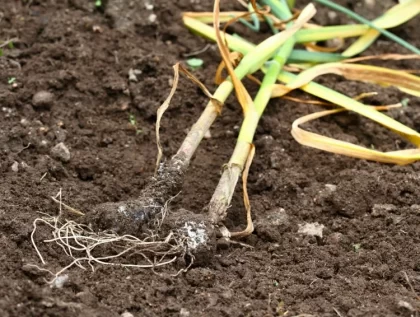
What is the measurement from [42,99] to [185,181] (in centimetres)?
47

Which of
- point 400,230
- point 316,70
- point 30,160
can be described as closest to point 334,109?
point 316,70

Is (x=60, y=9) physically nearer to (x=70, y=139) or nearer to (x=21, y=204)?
(x=70, y=139)

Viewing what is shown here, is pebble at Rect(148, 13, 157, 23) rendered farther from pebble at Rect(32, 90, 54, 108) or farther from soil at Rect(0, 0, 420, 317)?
pebble at Rect(32, 90, 54, 108)

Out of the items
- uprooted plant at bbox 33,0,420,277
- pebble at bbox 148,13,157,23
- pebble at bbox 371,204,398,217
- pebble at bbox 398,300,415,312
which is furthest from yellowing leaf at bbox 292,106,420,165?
pebble at bbox 148,13,157,23

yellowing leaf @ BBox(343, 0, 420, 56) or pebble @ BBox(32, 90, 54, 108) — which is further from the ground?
yellowing leaf @ BBox(343, 0, 420, 56)

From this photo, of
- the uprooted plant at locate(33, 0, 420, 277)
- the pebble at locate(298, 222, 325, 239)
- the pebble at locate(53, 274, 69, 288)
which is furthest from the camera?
the pebble at locate(298, 222, 325, 239)


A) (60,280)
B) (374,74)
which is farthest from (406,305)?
(374,74)

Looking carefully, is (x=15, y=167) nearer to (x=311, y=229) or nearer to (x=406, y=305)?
(x=311, y=229)

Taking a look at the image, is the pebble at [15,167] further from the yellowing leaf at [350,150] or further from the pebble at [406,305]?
the pebble at [406,305]

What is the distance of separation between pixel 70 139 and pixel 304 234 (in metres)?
0.68

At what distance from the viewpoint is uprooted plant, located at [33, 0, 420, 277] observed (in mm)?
1582

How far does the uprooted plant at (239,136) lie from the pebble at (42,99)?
400 mm

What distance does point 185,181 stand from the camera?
1893 mm

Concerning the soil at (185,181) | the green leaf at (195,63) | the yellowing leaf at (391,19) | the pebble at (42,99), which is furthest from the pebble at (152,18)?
the yellowing leaf at (391,19)
